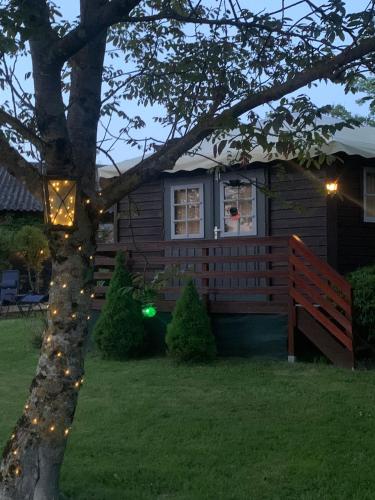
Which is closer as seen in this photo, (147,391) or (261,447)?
(261,447)

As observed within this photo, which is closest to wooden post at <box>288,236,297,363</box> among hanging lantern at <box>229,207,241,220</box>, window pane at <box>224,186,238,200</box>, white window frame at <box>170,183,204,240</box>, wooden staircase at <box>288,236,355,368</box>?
wooden staircase at <box>288,236,355,368</box>

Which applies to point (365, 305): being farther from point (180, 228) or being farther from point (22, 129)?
point (22, 129)

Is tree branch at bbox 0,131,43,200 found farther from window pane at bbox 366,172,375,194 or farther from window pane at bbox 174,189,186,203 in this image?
window pane at bbox 174,189,186,203

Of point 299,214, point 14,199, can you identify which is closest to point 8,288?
point 14,199

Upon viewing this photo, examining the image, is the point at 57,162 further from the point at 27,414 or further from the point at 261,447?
the point at 261,447

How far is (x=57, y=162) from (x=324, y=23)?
8.82 feet

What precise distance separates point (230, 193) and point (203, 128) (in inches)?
285

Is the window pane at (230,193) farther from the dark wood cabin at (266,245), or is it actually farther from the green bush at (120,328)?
the green bush at (120,328)

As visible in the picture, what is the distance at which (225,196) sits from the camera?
11.9 m

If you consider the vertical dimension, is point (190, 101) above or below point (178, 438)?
above

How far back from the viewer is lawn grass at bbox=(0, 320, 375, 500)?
16.9ft

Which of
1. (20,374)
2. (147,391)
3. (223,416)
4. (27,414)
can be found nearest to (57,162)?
(27,414)

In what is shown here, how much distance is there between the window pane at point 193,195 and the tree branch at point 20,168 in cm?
765

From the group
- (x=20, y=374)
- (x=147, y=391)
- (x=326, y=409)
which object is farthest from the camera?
(x=20, y=374)
